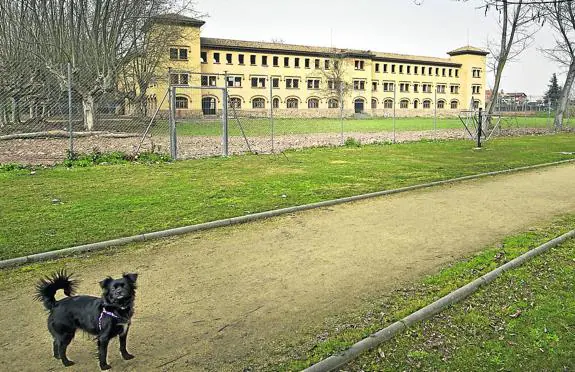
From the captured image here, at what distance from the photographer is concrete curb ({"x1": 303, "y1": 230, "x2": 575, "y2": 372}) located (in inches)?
140

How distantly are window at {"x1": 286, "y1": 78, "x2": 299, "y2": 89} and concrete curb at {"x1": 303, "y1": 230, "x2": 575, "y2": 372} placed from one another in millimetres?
72641

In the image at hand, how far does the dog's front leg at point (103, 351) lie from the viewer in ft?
11.3

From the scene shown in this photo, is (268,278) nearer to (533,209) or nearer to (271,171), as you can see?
(533,209)

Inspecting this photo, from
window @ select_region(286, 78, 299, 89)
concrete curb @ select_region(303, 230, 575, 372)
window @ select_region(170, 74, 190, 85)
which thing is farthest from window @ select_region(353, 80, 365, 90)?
concrete curb @ select_region(303, 230, 575, 372)

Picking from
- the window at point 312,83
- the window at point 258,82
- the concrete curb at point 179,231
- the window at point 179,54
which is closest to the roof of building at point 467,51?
the window at point 312,83

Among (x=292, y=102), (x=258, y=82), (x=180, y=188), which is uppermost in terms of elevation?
(x=258, y=82)

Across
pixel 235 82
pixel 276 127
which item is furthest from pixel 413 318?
pixel 235 82

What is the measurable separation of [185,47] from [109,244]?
62703mm

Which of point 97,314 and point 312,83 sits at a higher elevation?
point 312,83

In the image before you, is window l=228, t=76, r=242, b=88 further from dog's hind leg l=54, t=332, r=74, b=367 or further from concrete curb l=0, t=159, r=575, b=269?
dog's hind leg l=54, t=332, r=74, b=367

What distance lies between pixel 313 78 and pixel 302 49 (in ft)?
16.2

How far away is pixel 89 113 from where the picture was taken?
77.9 feet

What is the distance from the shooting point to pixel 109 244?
6562 mm

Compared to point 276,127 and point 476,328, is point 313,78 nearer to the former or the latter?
point 276,127
